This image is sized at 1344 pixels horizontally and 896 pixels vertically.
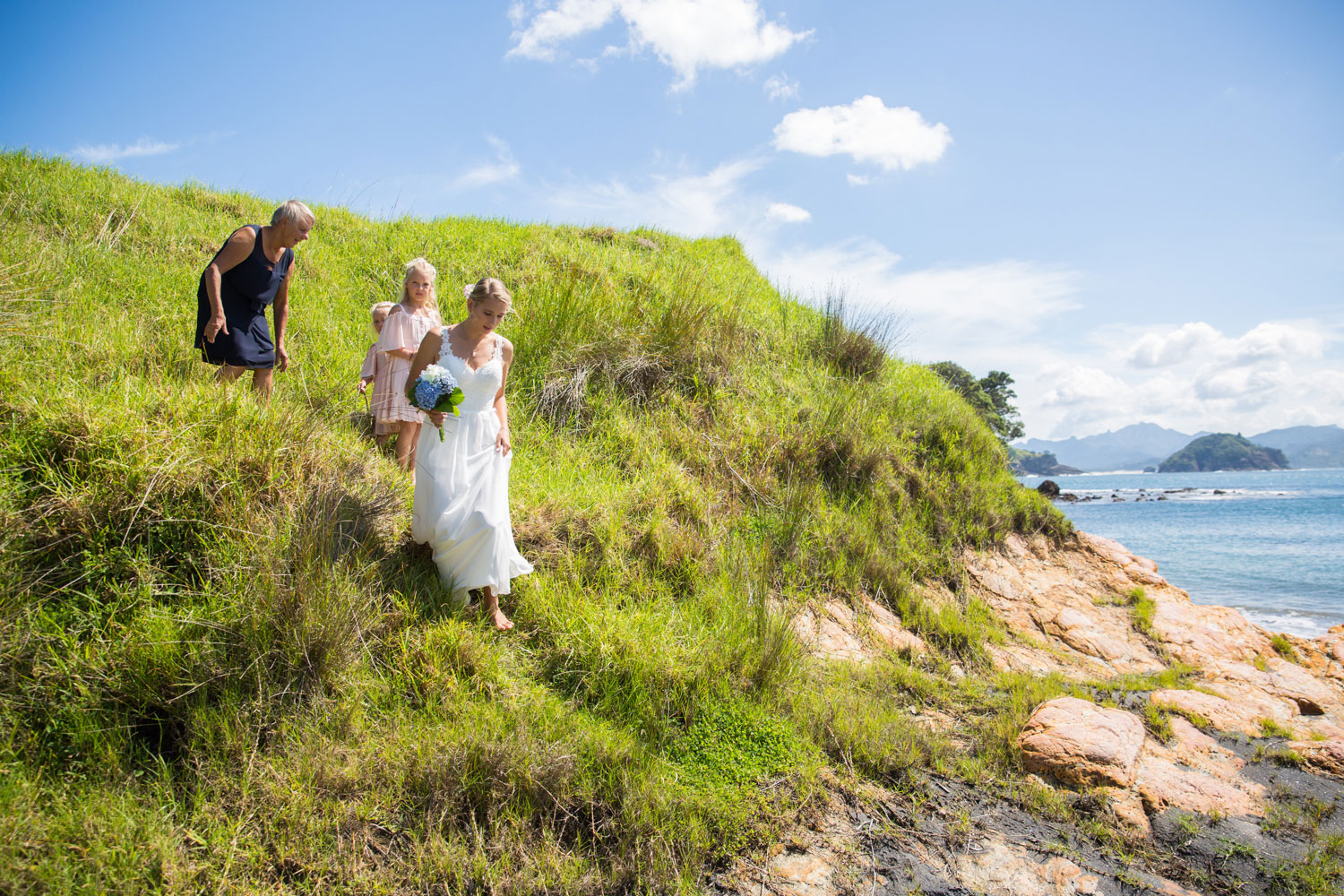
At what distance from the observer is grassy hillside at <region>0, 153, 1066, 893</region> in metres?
2.90

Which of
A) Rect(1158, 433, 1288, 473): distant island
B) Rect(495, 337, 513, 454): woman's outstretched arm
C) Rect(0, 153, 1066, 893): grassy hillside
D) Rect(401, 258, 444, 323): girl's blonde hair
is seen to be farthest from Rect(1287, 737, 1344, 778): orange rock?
Rect(1158, 433, 1288, 473): distant island

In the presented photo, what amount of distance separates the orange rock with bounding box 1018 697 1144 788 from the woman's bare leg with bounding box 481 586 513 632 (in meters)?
3.54

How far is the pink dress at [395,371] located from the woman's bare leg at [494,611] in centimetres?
202

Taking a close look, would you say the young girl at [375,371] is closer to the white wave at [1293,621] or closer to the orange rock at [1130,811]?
the orange rock at [1130,811]

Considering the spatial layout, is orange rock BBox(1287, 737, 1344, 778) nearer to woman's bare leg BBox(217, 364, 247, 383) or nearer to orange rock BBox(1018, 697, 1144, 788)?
orange rock BBox(1018, 697, 1144, 788)

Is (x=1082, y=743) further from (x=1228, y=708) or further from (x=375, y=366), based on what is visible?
(x=375, y=366)

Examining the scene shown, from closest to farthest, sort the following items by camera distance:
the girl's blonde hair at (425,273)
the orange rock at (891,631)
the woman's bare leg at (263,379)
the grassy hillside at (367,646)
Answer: the grassy hillside at (367,646) < the woman's bare leg at (263,379) < the girl's blonde hair at (425,273) < the orange rock at (891,631)

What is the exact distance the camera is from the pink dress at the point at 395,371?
5.47 m

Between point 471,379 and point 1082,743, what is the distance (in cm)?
466

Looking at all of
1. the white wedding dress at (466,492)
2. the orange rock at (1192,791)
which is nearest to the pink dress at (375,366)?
the white wedding dress at (466,492)

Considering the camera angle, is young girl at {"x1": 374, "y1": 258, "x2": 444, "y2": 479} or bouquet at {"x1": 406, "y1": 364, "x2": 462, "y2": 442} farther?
young girl at {"x1": 374, "y1": 258, "x2": 444, "y2": 479}

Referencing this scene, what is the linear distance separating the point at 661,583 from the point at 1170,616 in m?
6.45

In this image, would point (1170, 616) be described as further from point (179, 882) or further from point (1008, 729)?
point (179, 882)

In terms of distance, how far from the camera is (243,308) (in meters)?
5.07
